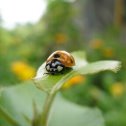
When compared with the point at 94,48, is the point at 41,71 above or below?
below

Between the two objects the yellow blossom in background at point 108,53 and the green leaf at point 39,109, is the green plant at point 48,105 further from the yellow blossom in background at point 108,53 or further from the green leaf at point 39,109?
the yellow blossom in background at point 108,53

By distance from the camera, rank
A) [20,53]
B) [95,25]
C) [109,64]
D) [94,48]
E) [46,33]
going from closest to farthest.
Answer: [109,64] < [20,53] < [94,48] < [46,33] < [95,25]

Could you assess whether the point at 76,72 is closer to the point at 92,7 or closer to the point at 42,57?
the point at 42,57

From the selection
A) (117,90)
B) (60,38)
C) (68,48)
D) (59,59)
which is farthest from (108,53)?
(59,59)

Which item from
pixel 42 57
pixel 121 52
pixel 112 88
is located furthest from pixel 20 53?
pixel 112 88

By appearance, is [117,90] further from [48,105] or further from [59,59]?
[48,105]

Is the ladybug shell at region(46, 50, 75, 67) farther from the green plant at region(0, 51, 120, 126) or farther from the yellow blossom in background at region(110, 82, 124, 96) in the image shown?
the yellow blossom in background at region(110, 82, 124, 96)

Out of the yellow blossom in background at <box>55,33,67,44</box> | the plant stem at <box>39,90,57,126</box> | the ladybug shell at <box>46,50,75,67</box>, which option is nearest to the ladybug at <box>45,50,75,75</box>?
the ladybug shell at <box>46,50,75,67</box>
